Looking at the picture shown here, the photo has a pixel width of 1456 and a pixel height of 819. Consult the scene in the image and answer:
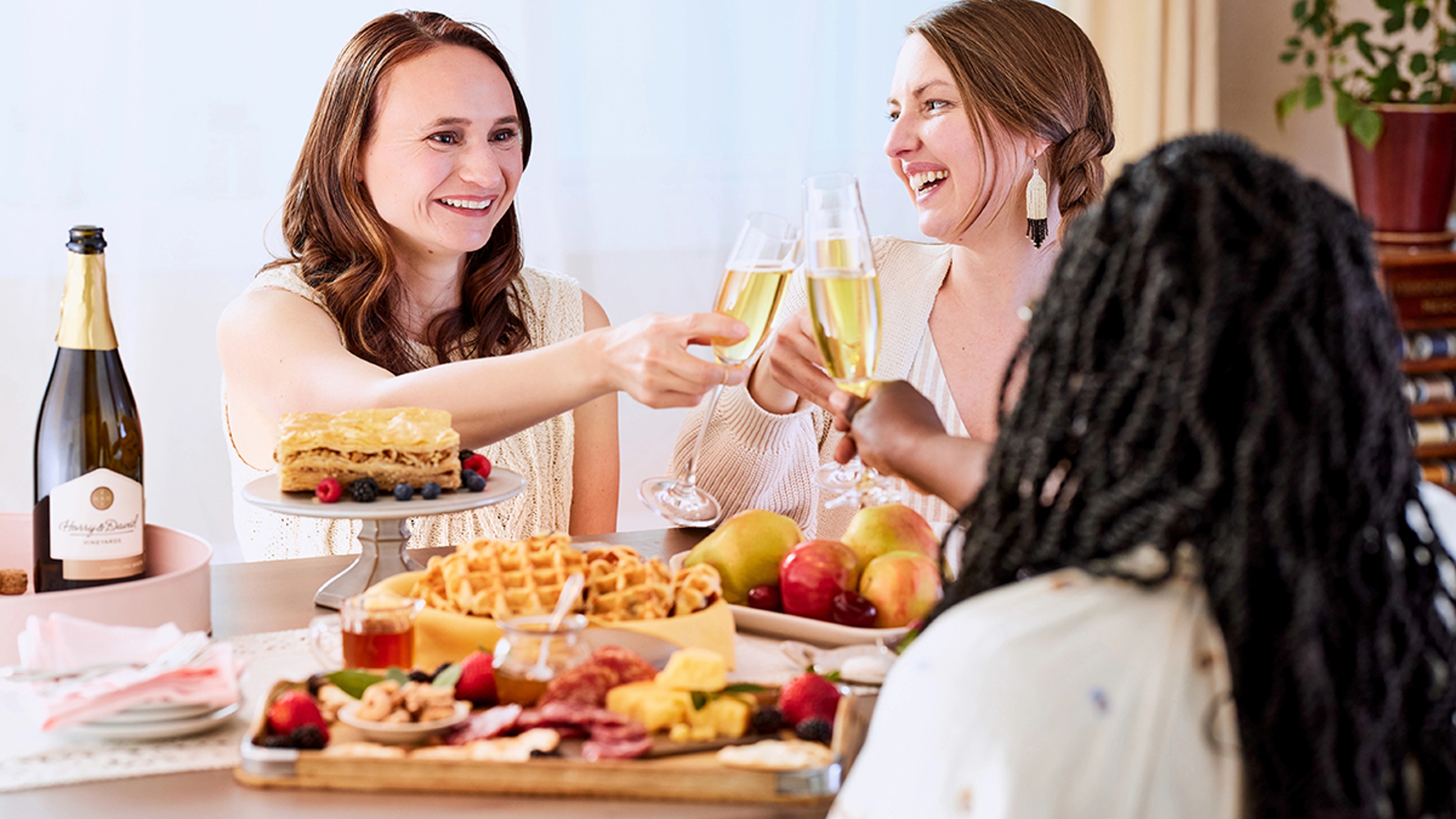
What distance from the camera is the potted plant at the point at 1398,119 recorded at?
3320 mm

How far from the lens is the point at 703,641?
1.12m

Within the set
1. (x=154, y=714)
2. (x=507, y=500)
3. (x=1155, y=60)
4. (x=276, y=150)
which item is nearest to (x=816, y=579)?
(x=154, y=714)

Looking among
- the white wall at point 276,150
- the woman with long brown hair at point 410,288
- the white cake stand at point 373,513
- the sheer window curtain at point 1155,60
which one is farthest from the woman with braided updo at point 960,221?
the sheer window curtain at point 1155,60

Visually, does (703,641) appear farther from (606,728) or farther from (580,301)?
(580,301)

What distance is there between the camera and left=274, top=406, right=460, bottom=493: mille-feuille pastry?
4.66ft

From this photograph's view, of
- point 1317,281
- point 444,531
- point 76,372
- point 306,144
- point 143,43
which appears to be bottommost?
point 444,531

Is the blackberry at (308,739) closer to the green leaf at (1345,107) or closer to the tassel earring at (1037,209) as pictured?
the tassel earring at (1037,209)

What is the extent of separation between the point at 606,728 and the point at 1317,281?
0.55 meters

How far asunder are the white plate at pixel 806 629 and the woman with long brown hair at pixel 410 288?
0.60 metres

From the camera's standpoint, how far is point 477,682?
100 centimetres

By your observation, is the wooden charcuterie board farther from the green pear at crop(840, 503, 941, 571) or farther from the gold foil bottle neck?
the gold foil bottle neck

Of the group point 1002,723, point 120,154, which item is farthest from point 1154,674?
point 120,154

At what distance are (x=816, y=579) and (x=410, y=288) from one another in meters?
1.22

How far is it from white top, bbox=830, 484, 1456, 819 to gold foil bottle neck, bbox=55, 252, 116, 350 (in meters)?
0.94
